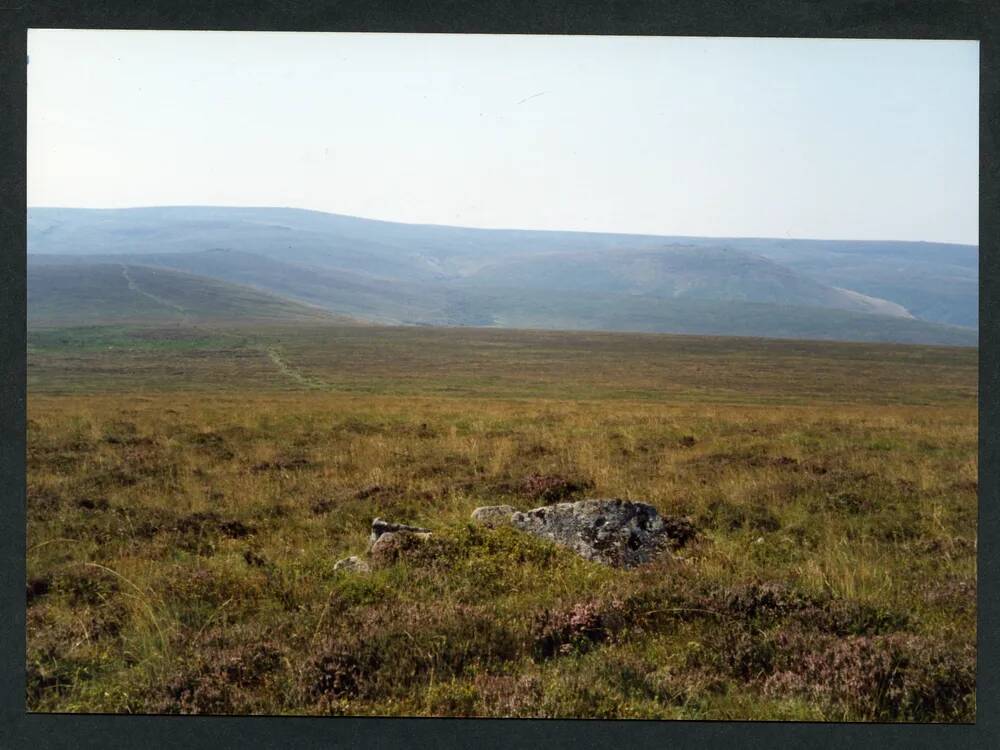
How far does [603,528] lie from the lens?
8.69 m

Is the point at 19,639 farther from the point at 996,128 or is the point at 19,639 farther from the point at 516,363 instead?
the point at 516,363

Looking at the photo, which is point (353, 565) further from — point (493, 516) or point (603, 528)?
point (603, 528)

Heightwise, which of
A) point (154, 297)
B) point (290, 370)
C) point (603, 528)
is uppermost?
point (154, 297)

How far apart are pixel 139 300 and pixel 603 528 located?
14666 centimetres

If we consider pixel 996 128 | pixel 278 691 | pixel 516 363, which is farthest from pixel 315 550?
pixel 516 363

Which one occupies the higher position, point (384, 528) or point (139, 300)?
point (139, 300)

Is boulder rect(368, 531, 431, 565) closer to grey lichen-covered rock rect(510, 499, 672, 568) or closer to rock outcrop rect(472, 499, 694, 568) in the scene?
rock outcrop rect(472, 499, 694, 568)

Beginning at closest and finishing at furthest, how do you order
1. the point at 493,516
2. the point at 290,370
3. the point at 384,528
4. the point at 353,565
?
the point at 353,565, the point at 384,528, the point at 493,516, the point at 290,370

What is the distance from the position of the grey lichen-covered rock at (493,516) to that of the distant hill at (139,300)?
9602 cm

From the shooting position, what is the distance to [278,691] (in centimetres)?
651

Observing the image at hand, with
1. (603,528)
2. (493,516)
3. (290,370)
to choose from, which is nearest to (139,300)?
(290,370)

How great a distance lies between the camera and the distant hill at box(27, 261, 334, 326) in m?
120

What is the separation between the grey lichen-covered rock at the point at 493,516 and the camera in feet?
29.9

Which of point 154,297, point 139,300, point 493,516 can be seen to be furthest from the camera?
point 154,297
